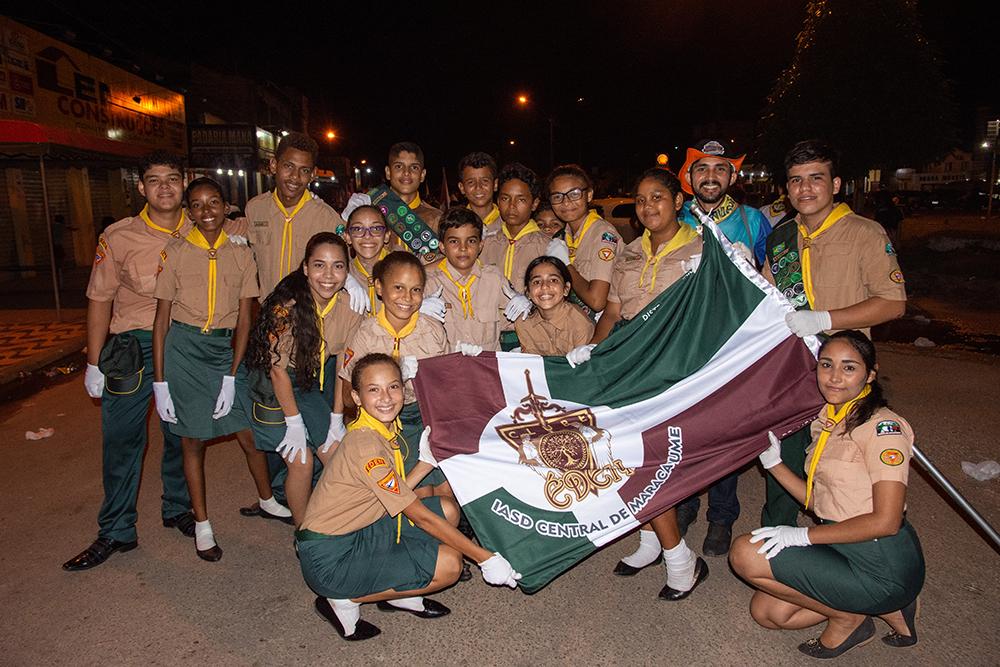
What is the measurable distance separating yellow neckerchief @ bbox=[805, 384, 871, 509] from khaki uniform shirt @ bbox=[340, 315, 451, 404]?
6.50 feet

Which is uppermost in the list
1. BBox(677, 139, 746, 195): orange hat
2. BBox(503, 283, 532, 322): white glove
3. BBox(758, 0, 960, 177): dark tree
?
BBox(758, 0, 960, 177): dark tree

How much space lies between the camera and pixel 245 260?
167 inches

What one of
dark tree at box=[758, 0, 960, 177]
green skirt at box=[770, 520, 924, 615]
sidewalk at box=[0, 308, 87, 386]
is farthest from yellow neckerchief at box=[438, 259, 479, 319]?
dark tree at box=[758, 0, 960, 177]

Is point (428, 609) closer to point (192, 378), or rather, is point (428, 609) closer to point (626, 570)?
point (626, 570)

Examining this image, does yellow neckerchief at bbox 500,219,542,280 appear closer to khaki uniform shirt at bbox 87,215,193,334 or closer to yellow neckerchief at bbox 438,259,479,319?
yellow neckerchief at bbox 438,259,479,319

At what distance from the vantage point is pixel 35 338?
9.98m

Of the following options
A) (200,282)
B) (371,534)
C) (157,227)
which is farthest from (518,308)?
(157,227)

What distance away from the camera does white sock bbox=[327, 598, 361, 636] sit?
3283mm

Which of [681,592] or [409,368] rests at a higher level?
[409,368]

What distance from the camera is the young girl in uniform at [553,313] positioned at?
3.94m

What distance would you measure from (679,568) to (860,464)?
1.09 meters

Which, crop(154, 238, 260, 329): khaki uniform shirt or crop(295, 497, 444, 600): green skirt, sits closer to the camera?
crop(295, 497, 444, 600): green skirt

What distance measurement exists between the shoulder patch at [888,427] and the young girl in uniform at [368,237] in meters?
2.84

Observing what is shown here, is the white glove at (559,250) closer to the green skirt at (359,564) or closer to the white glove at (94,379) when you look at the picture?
the green skirt at (359,564)
